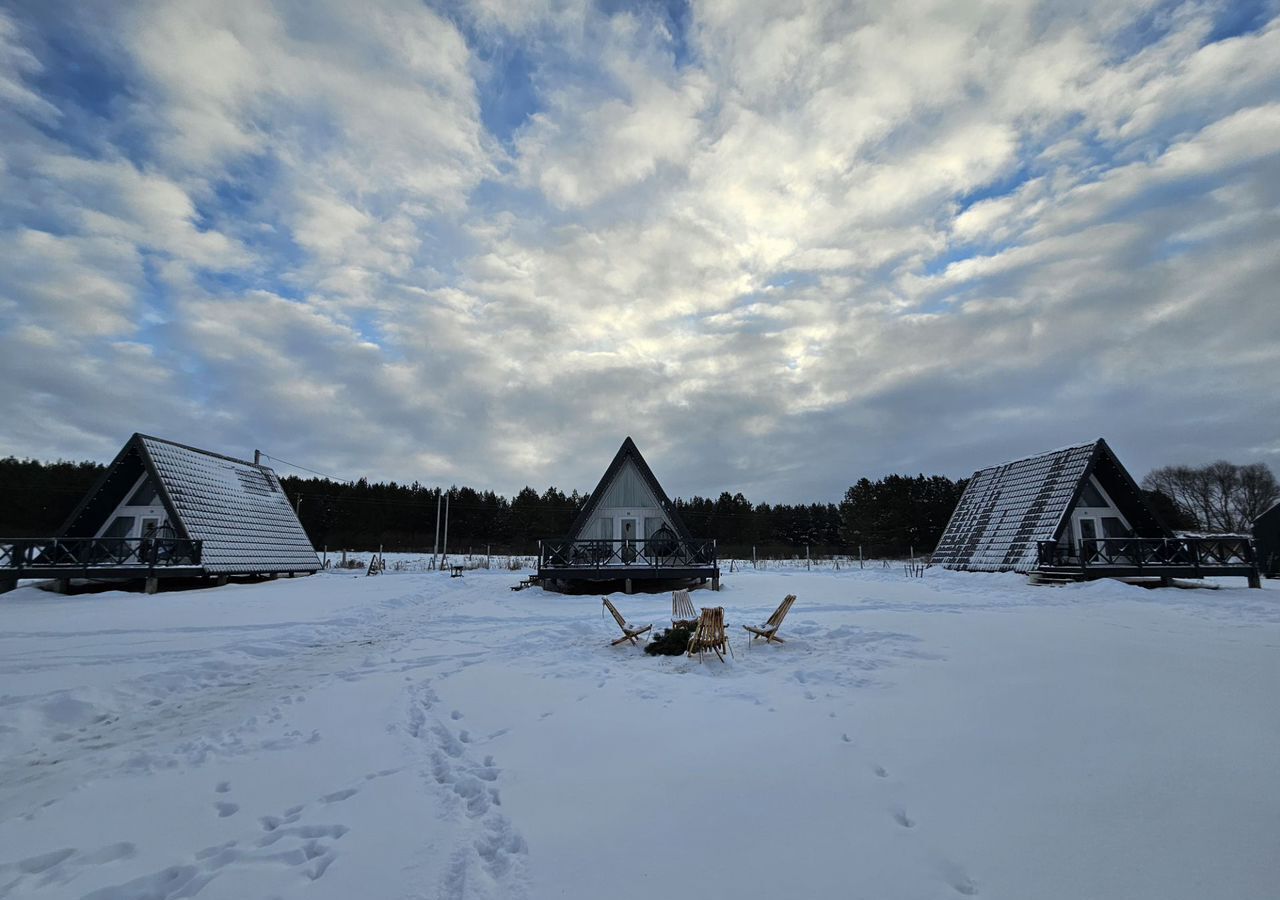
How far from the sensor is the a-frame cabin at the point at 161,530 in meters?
18.8

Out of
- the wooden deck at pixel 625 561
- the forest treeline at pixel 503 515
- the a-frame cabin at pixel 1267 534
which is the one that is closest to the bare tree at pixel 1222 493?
the forest treeline at pixel 503 515

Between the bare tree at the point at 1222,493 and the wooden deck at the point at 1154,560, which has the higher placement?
the bare tree at the point at 1222,493

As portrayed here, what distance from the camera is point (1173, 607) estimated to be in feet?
46.0

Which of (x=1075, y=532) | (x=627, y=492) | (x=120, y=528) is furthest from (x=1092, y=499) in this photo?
(x=120, y=528)

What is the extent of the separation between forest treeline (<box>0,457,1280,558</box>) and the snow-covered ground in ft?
124

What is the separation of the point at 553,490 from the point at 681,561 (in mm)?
62374

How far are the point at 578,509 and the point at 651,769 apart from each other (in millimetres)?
38440

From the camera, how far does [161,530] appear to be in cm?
2147

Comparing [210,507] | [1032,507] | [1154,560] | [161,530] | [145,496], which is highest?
[145,496]

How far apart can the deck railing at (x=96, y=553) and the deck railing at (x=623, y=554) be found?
12.0 meters

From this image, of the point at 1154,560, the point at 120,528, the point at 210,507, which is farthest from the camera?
the point at 210,507

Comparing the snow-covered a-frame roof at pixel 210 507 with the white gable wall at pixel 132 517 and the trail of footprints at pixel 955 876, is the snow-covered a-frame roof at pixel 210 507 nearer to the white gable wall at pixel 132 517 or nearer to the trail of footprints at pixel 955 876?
the white gable wall at pixel 132 517

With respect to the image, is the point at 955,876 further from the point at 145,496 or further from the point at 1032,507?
the point at 145,496

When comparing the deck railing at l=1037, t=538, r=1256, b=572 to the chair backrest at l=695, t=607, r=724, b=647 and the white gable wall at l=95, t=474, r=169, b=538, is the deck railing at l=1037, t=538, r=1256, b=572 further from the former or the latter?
the white gable wall at l=95, t=474, r=169, b=538
